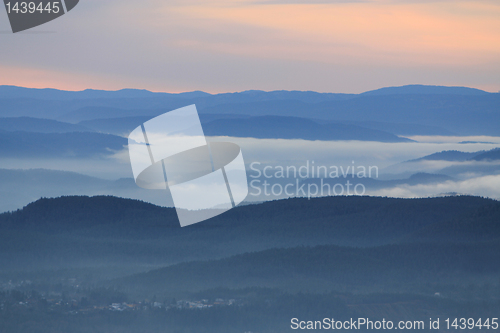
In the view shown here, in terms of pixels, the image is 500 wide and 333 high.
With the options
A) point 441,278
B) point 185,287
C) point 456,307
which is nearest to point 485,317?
point 456,307

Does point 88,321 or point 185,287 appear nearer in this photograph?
point 88,321

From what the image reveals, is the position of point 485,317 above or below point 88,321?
A: below

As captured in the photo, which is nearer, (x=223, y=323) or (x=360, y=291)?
(x=223, y=323)

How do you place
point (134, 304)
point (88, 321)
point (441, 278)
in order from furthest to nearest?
point (441, 278) → point (134, 304) → point (88, 321)

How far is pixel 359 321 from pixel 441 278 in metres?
40.7

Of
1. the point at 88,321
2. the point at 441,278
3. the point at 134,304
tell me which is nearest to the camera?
the point at 88,321

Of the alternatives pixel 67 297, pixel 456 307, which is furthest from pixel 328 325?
pixel 67 297

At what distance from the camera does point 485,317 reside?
175750mm

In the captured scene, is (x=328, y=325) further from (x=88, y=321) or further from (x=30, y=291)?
(x=30, y=291)

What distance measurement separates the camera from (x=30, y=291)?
19475cm

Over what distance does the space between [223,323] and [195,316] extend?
793 cm

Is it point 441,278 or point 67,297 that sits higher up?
point 67,297

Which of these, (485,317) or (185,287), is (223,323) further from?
(485,317)

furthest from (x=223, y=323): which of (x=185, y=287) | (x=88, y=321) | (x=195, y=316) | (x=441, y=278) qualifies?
(x=441, y=278)
